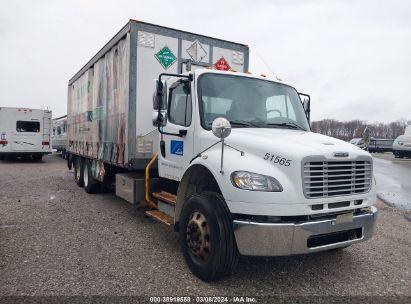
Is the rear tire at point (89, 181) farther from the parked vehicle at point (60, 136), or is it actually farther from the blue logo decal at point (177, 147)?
the parked vehicle at point (60, 136)

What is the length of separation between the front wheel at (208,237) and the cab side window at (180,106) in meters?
1.31

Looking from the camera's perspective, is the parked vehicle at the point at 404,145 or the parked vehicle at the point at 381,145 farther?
the parked vehicle at the point at 381,145

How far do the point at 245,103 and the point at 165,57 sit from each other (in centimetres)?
224

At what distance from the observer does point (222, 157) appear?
3.81 meters

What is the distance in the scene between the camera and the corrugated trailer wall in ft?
21.5

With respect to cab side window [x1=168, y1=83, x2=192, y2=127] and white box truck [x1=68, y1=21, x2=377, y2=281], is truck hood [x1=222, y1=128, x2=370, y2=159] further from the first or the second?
cab side window [x1=168, y1=83, x2=192, y2=127]

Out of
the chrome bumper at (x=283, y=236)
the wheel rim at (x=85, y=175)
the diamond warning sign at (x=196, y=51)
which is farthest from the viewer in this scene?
the wheel rim at (x=85, y=175)

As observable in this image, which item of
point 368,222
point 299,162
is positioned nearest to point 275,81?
point 299,162

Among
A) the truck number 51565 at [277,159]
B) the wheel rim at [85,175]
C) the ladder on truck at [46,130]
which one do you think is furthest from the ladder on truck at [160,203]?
the ladder on truck at [46,130]

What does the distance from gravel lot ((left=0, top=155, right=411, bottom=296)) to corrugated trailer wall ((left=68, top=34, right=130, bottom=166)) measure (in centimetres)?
159

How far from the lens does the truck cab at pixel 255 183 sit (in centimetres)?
360

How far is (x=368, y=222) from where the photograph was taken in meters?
4.11

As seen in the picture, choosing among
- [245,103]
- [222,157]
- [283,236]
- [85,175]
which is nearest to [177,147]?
[245,103]

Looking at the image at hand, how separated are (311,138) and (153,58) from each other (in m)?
3.39
